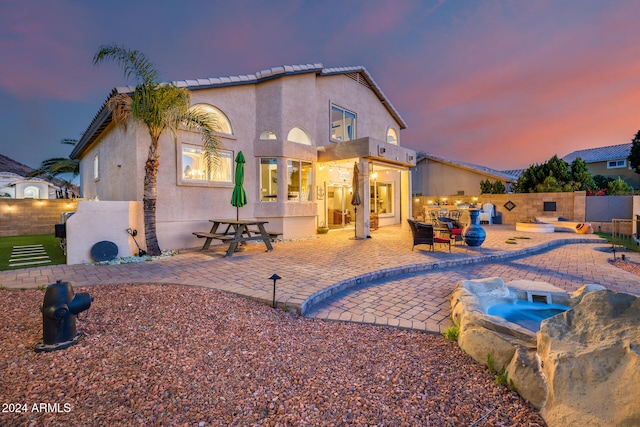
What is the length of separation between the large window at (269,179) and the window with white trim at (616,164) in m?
36.0

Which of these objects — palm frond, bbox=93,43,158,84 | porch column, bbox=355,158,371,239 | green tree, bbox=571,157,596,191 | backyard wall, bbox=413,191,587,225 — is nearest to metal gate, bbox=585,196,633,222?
backyard wall, bbox=413,191,587,225

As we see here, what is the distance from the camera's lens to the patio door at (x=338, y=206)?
14367mm

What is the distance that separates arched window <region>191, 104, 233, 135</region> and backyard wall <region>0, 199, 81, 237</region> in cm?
930

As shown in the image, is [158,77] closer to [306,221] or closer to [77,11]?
[306,221]

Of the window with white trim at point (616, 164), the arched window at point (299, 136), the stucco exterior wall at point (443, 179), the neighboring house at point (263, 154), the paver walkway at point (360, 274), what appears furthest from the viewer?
the window with white trim at point (616, 164)

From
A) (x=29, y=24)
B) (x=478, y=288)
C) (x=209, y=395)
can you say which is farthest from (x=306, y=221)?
(x=29, y=24)

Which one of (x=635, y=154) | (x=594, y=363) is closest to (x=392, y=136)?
(x=594, y=363)

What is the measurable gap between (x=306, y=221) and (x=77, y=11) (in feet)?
57.0

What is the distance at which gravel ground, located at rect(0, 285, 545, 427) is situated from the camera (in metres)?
1.97

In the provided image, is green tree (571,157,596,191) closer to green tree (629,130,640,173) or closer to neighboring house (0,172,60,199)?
green tree (629,130,640,173)

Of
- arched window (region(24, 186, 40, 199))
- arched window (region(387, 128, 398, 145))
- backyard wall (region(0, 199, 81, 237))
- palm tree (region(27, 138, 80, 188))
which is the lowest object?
backyard wall (region(0, 199, 81, 237))

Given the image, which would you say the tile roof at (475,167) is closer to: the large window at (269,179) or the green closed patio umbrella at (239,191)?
the large window at (269,179)

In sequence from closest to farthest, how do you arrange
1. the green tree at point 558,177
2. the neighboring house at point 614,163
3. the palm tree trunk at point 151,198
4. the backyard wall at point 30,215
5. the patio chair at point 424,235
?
the palm tree trunk at point 151,198 → the patio chair at point 424,235 → the backyard wall at point 30,215 → the green tree at point 558,177 → the neighboring house at point 614,163

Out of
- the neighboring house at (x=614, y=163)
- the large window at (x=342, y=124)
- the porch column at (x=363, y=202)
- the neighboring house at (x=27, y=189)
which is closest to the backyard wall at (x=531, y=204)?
the large window at (x=342, y=124)
